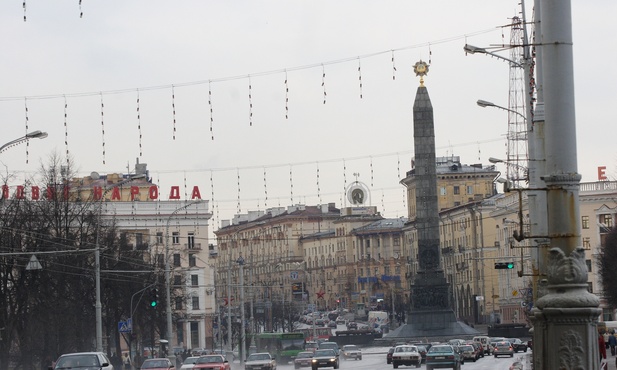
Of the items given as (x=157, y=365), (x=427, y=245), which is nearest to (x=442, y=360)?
(x=157, y=365)

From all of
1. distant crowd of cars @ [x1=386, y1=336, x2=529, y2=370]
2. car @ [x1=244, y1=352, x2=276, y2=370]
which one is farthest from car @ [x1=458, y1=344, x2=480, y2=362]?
car @ [x1=244, y1=352, x2=276, y2=370]

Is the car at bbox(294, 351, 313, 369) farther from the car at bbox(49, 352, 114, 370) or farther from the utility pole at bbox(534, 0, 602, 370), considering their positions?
the utility pole at bbox(534, 0, 602, 370)

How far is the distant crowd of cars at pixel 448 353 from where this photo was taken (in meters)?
62.1

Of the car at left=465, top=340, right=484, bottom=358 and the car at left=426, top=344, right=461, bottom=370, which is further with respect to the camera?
the car at left=465, top=340, right=484, bottom=358

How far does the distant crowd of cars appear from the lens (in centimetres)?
6212

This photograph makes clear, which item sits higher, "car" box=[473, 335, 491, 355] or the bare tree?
the bare tree

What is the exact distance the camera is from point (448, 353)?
62.5 metres

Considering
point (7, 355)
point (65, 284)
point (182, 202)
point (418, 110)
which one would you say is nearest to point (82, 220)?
point (65, 284)

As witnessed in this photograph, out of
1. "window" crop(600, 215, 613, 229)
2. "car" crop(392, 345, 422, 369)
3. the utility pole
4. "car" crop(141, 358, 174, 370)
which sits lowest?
"car" crop(392, 345, 422, 369)

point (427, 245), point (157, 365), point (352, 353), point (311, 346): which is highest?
point (427, 245)

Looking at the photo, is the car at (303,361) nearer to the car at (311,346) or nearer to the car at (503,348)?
the car at (503,348)

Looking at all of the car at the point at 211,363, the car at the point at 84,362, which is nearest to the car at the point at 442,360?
the car at the point at 211,363

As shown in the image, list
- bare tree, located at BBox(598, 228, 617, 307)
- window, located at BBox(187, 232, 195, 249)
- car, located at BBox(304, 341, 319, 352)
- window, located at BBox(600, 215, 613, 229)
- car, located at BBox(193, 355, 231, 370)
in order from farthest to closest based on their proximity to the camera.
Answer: window, located at BBox(187, 232, 195, 249) < window, located at BBox(600, 215, 613, 229) < car, located at BBox(304, 341, 319, 352) < bare tree, located at BBox(598, 228, 617, 307) < car, located at BBox(193, 355, 231, 370)

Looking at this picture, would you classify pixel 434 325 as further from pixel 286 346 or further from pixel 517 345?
pixel 286 346
